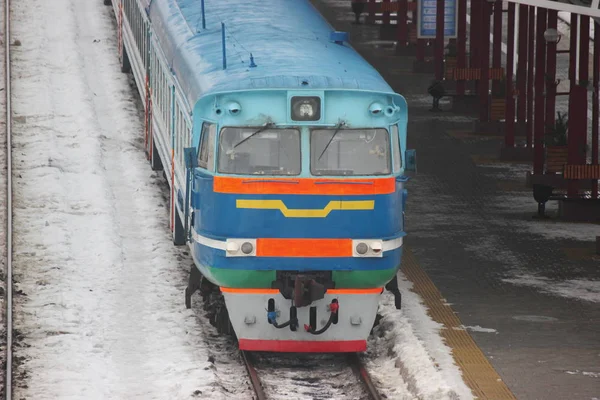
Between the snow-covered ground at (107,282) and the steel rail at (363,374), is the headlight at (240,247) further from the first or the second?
the steel rail at (363,374)

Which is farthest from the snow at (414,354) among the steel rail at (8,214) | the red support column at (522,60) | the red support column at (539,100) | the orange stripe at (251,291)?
the red support column at (522,60)

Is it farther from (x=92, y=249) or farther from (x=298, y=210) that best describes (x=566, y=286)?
(x=92, y=249)

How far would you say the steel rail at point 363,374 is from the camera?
14.7 m

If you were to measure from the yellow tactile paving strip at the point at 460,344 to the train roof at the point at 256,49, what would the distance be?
2731mm

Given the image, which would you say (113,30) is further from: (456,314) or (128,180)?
(456,314)

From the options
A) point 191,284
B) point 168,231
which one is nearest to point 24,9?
point 168,231

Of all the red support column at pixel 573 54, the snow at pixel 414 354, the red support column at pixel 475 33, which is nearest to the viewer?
the snow at pixel 414 354

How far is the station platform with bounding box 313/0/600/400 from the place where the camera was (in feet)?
50.9

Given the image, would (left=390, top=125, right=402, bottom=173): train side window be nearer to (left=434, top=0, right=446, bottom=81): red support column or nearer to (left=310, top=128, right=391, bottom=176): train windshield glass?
(left=310, top=128, right=391, bottom=176): train windshield glass

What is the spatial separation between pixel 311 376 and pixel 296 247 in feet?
4.68

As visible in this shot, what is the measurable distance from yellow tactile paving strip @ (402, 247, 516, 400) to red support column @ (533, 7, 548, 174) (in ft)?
19.4

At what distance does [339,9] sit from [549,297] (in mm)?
29360

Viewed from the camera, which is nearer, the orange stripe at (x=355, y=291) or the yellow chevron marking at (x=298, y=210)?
the yellow chevron marking at (x=298, y=210)

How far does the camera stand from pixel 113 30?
36.1m
